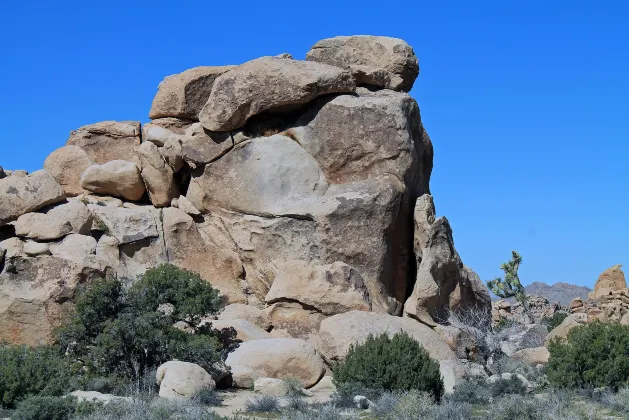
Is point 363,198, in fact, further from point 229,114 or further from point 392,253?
point 229,114

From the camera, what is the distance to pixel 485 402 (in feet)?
51.9

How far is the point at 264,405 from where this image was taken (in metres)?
14.6

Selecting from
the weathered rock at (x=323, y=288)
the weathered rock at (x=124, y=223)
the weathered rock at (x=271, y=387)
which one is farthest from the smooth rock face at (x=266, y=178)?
the weathered rock at (x=271, y=387)

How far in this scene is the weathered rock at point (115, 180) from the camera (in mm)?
24016

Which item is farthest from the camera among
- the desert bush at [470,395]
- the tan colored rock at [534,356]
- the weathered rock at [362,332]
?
the tan colored rock at [534,356]

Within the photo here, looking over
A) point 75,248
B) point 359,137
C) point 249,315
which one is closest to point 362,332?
point 249,315

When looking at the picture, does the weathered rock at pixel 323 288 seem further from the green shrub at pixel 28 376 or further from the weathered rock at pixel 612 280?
the weathered rock at pixel 612 280

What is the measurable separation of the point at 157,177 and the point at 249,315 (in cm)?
531

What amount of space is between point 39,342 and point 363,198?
320 inches

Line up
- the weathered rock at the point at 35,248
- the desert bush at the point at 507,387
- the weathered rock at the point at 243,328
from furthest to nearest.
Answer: the weathered rock at the point at 35,248 < the weathered rock at the point at 243,328 < the desert bush at the point at 507,387

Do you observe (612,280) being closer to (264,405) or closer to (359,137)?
(359,137)

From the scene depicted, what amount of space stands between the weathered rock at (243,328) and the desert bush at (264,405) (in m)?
4.26

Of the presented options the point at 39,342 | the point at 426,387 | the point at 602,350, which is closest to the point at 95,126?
the point at 39,342

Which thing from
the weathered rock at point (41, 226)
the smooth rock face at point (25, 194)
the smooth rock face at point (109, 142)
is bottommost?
the weathered rock at point (41, 226)
